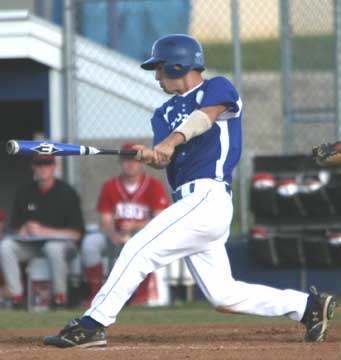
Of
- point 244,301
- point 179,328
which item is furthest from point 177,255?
point 179,328

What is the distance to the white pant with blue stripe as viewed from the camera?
5758 millimetres

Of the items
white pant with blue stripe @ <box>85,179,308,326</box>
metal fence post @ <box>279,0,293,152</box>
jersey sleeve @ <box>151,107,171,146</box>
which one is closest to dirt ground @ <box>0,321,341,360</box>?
white pant with blue stripe @ <box>85,179,308,326</box>

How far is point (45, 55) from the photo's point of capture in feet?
36.1

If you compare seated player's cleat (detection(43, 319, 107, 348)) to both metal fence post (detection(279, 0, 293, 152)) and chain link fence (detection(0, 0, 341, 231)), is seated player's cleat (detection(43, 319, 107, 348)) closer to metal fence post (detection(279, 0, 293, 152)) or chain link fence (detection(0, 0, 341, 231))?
chain link fence (detection(0, 0, 341, 231))

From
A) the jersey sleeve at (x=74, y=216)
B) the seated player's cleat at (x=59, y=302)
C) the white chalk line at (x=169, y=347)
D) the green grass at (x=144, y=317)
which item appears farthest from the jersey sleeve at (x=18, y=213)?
the white chalk line at (x=169, y=347)

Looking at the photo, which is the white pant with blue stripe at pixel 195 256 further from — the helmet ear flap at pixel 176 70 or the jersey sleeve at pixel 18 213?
the jersey sleeve at pixel 18 213

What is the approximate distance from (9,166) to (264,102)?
12.4ft

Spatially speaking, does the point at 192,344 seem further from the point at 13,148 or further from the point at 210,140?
the point at 13,148

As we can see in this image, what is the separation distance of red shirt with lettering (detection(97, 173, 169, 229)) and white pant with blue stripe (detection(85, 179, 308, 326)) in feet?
12.7

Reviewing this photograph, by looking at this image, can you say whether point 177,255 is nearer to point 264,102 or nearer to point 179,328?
point 179,328

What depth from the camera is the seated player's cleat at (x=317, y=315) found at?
6082mm

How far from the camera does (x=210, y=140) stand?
595cm

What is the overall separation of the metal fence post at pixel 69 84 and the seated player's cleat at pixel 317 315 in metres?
5.12

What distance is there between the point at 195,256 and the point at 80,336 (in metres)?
0.71
